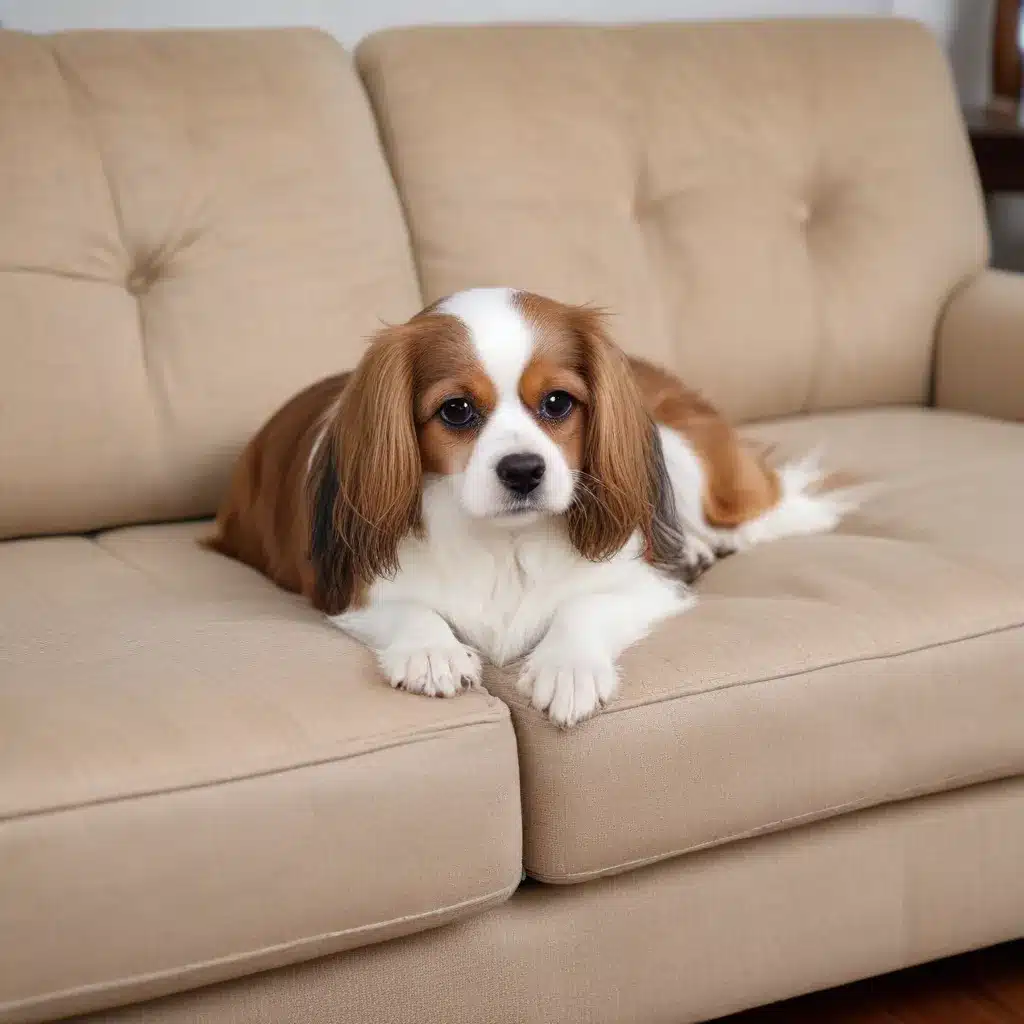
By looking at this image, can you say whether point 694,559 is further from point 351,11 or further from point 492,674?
point 351,11

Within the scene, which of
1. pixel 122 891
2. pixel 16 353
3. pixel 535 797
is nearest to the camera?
pixel 122 891

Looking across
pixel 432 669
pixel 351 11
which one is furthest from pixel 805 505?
pixel 351 11

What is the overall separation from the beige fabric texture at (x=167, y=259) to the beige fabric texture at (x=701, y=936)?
0.92m

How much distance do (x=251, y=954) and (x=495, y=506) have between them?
1.69 feet

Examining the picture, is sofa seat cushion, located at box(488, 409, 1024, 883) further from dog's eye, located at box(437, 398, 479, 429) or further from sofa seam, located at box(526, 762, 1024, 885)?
dog's eye, located at box(437, 398, 479, 429)

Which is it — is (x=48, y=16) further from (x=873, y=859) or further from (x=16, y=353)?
(x=873, y=859)

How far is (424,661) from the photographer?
1613 millimetres

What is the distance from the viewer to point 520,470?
→ 166 cm

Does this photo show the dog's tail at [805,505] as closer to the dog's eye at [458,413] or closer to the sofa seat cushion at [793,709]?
the sofa seat cushion at [793,709]

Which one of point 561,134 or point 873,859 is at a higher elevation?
point 561,134

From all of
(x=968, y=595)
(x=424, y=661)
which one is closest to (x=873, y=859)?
(x=968, y=595)

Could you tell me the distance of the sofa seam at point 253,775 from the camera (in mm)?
1383

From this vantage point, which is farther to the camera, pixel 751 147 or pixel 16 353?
pixel 751 147

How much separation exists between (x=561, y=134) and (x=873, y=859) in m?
1.31
